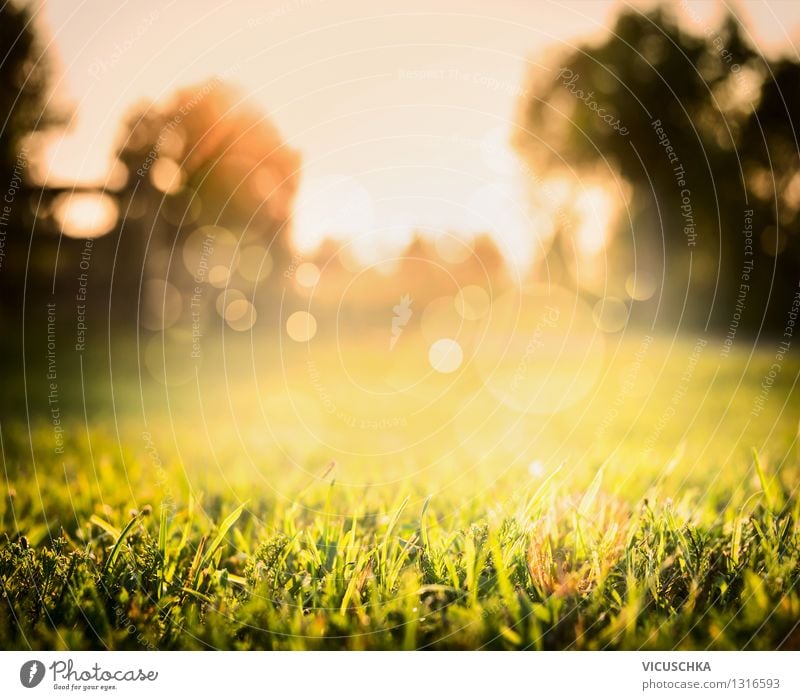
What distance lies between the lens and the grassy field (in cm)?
179

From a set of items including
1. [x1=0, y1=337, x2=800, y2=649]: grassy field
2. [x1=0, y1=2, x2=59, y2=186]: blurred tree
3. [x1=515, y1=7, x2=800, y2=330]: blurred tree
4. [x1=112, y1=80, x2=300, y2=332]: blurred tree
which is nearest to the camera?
[x1=0, y1=337, x2=800, y2=649]: grassy field

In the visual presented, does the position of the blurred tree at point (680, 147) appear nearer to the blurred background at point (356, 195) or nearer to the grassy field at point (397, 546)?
the blurred background at point (356, 195)

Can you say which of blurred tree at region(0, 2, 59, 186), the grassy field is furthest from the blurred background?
the grassy field

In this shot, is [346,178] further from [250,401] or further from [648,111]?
[648,111]

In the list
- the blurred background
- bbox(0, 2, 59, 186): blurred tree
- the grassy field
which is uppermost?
bbox(0, 2, 59, 186): blurred tree

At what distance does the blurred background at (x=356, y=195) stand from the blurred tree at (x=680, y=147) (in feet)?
0.17

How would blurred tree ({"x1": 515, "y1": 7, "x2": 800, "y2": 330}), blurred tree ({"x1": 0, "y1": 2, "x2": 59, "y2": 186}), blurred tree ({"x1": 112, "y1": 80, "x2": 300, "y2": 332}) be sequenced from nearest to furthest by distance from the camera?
blurred tree ({"x1": 0, "y1": 2, "x2": 59, "y2": 186}), blurred tree ({"x1": 112, "y1": 80, "x2": 300, "y2": 332}), blurred tree ({"x1": 515, "y1": 7, "x2": 800, "y2": 330})

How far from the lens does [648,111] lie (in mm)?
7652

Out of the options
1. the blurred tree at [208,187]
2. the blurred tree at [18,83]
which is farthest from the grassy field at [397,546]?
the blurred tree at [18,83]

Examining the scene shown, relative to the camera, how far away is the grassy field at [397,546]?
5.87ft

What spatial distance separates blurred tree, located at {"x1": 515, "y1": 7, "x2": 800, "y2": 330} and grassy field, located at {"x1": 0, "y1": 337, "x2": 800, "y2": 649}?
3.06 meters

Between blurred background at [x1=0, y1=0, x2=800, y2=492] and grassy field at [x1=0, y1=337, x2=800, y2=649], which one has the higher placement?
blurred background at [x1=0, y1=0, x2=800, y2=492]

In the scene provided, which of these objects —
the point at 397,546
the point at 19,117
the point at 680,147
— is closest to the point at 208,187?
the point at 19,117

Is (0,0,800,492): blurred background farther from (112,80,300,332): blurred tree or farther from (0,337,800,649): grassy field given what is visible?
(0,337,800,649): grassy field
